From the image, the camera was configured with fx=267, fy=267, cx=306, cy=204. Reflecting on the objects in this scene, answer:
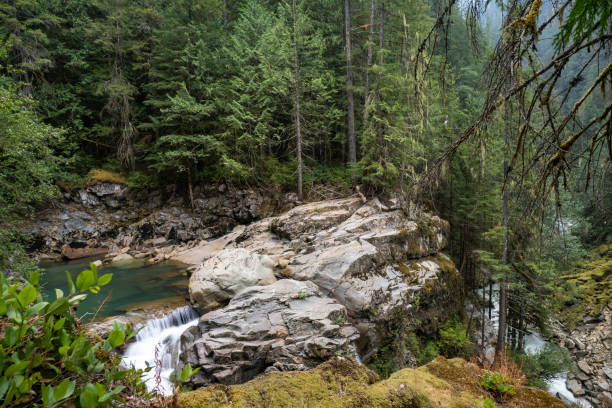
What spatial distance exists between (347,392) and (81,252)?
1851cm

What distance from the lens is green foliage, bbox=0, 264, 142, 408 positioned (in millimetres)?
900

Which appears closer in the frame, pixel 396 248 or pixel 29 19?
pixel 396 248

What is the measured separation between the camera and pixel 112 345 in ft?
3.89

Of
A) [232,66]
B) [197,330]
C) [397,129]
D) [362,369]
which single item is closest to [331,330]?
[197,330]

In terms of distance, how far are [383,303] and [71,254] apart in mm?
16672

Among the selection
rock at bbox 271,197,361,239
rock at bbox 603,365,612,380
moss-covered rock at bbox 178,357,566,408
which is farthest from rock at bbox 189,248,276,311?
rock at bbox 603,365,612,380

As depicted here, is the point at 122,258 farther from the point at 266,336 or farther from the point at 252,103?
the point at 266,336

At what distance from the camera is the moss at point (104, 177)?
1799cm

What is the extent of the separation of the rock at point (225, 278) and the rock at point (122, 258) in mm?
8298

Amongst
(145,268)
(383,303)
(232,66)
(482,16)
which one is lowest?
(145,268)

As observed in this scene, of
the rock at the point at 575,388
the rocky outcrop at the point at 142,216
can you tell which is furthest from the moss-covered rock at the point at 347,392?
the rocky outcrop at the point at 142,216

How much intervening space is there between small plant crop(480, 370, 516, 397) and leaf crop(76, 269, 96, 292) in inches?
128

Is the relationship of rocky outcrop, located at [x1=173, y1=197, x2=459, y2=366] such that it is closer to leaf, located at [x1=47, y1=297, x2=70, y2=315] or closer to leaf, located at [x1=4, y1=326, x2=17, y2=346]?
leaf, located at [x1=47, y1=297, x2=70, y2=315]

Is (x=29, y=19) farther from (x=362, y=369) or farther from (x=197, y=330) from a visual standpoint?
(x=362, y=369)
